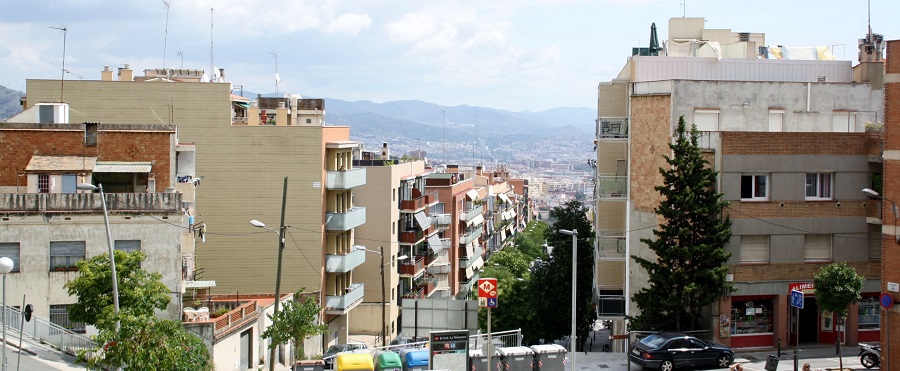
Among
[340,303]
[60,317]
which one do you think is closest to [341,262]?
[340,303]

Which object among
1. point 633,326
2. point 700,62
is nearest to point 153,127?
point 633,326

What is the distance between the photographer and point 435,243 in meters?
82.1

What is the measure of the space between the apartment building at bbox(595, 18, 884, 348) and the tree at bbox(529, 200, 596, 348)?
23.4 feet

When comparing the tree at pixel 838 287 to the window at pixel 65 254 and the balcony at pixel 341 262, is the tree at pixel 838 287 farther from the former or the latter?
the balcony at pixel 341 262

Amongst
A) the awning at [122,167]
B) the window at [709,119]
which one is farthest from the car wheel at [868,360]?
the awning at [122,167]

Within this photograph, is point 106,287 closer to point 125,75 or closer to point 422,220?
point 125,75

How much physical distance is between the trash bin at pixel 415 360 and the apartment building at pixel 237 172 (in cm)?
1950

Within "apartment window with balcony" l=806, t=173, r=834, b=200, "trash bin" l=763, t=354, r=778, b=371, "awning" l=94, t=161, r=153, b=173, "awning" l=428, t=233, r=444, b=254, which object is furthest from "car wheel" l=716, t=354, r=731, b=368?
"awning" l=428, t=233, r=444, b=254

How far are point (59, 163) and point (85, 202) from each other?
5386 mm

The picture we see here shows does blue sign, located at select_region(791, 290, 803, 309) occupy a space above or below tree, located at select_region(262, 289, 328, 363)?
above

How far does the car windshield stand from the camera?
36312mm

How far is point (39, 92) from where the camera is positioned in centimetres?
5509

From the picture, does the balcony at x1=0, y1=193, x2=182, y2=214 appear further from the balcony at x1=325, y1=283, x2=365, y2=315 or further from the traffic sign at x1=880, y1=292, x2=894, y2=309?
the traffic sign at x1=880, y1=292, x2=894, y2=309

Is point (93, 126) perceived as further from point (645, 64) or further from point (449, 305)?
point (645, 64)
